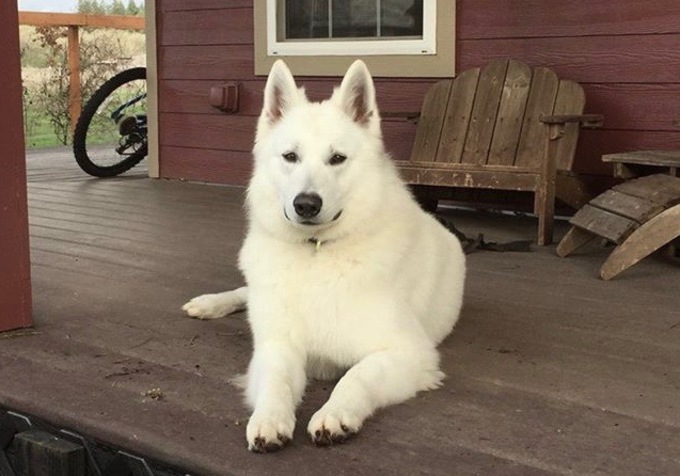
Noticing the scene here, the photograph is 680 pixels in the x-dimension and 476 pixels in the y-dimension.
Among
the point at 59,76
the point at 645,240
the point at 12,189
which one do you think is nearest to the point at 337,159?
the point at 12,189

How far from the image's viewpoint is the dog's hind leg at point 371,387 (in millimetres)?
2006

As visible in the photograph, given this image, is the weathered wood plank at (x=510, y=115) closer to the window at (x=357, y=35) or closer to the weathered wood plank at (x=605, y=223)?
the window at (x=357, y=35)

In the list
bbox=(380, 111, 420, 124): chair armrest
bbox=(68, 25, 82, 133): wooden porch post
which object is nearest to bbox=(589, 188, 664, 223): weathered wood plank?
bbox=(380, 111, 420, 124): chair armrest

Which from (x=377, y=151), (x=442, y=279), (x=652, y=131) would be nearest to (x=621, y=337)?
(x=442, y=279)

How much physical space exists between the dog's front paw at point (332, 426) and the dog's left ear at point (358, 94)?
98cm

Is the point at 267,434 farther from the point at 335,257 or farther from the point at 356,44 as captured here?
the point at 356,44

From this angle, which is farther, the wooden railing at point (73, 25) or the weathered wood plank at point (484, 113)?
the wooden railing at point (73, 25)

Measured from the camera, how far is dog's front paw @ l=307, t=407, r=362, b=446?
1988 millimetres

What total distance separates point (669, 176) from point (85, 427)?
2.89m

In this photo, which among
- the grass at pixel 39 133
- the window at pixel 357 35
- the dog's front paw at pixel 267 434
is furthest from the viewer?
the grass at pixel 39 133

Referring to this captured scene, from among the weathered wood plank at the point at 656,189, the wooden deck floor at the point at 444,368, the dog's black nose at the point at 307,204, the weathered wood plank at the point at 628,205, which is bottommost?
the wooden deck floor at the point at 444,368

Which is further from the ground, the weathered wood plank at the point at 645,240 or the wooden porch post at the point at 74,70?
the wooden porch post at the point at 74,70

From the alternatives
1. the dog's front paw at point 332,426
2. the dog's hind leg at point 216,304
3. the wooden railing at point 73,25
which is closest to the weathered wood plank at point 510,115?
the dog's hind leg at point 216,304

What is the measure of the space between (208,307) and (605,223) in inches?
73.2
